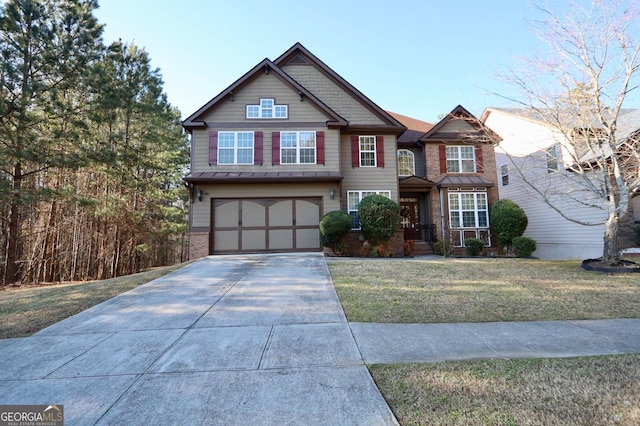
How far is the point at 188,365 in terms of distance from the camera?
9.93ft

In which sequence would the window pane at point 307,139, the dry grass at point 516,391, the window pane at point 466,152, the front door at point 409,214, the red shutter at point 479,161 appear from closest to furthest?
the dry grass at point 516,391, the window pane at point 307,139, the red shutter at point 479,161, the window pane at point 466,152, the front door at point 409,214

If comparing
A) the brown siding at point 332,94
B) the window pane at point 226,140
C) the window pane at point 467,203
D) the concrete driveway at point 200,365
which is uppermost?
the brown siding at point 332,94

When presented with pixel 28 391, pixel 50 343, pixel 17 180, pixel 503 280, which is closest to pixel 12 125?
pixel 17 180

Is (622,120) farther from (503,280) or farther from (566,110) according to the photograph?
(503,280)

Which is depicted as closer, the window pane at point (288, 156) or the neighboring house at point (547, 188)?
the neighboring house at point (547, 188)

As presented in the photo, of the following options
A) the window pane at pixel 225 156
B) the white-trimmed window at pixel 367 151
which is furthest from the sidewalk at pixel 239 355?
the white-trimmed window at pixel 367 151

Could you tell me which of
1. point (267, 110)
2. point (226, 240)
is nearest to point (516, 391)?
point (226, 240)

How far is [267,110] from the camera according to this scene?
41.8 ft

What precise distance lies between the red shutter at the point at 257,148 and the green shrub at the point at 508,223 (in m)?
10.8

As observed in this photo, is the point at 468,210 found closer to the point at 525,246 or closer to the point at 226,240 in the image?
the point at 525,246

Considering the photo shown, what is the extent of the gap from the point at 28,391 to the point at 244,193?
9.76 metres

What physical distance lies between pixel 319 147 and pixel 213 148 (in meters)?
4.45

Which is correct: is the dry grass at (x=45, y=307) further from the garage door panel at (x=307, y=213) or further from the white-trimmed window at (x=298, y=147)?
the white-trimmed window at (x=298, y=147)

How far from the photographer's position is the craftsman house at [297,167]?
12.0 metres
